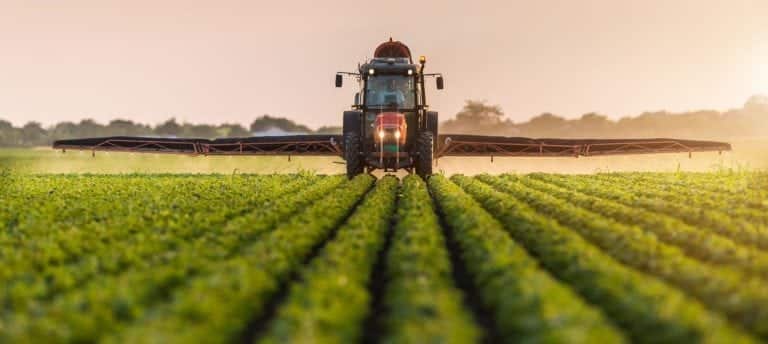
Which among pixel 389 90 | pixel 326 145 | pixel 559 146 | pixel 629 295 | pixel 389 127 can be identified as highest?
pixel 389 90

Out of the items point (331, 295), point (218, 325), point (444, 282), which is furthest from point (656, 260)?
point (218, 325)

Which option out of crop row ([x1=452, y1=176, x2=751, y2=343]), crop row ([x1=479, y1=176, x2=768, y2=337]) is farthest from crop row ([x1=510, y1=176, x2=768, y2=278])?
crop row ([x1=452, y1=176, x2=751, y2=343])

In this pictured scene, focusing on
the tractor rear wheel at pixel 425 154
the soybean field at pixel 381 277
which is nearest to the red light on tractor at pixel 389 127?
the tractor rear wheel at pixel 425 154

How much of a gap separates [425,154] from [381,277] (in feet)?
49.3

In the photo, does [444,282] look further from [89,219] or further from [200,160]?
[200,160]

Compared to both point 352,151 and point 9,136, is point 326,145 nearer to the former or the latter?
point 352,151

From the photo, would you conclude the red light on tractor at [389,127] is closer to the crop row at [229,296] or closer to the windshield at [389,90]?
the windshield at [389,90]

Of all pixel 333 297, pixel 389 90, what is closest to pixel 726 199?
pixel 389 90

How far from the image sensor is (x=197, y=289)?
678 centimetres

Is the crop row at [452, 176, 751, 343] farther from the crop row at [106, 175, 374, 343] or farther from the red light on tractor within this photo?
the red light on tractor

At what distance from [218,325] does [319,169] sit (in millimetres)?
28367

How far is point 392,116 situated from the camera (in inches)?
884

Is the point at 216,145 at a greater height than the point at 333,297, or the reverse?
the point at 216,145

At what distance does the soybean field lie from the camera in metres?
5.89
